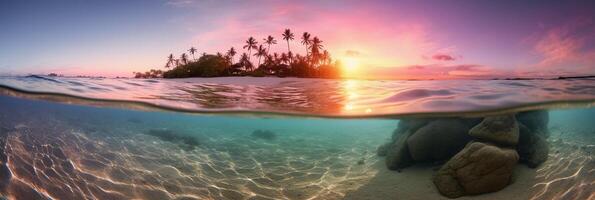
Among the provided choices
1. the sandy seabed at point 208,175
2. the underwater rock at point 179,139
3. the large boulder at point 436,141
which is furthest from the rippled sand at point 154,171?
the large boulder at point 436,141

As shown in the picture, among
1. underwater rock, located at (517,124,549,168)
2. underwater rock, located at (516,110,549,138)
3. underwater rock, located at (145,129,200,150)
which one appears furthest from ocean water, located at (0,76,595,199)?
underwater rock, located at (145,129,200,150)

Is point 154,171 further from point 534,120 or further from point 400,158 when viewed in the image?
point 534,120

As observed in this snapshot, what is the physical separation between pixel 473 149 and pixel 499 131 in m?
1.92

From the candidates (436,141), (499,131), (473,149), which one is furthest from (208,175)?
(499,131)

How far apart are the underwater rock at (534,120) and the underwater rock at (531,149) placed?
58.7 inches

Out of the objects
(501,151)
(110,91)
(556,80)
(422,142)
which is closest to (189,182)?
(110,91)

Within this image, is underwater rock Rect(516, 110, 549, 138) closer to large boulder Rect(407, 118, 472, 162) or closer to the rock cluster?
Answer: the rock cluster

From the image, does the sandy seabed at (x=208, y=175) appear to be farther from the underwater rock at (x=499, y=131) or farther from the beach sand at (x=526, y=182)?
the underwater rock at (x=499, y=131)

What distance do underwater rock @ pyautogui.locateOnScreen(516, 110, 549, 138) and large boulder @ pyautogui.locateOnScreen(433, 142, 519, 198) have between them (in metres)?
4.68

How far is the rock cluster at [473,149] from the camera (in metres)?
9.68

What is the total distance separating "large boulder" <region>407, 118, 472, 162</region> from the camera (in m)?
12.1

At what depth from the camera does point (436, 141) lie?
39.8 ft

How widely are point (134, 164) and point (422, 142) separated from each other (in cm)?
1069

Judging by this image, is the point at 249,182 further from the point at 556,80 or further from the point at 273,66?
the point at 273,66
